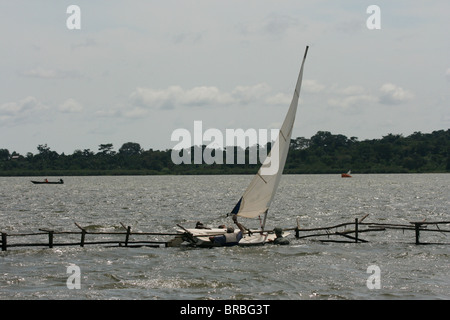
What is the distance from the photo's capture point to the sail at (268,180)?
32969mm

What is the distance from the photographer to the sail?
33.0m

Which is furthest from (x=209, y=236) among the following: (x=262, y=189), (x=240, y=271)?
(x=240, y=271)

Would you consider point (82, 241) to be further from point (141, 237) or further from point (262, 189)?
point (262, 189)

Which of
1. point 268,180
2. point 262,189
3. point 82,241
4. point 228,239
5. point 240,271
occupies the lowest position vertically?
point 240,271

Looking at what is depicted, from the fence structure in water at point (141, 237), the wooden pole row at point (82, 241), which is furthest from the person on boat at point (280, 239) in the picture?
the wooden pole row at point (82, 241)

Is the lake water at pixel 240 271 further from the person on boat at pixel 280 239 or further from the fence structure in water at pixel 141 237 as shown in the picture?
the fence structure in water at pixel 141 237

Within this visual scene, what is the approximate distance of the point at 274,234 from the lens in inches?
1394

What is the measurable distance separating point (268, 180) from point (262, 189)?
56cm

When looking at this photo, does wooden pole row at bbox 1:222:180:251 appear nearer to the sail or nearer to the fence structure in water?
the fence structure in water

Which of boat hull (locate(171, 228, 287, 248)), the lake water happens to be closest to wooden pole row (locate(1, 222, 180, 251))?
the lake water

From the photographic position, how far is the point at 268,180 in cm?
3316
